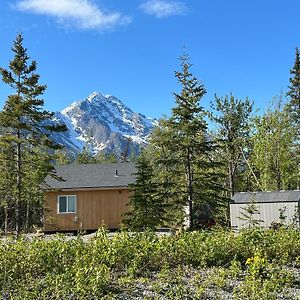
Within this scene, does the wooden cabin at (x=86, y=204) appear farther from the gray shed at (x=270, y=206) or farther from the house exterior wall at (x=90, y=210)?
the gray shed at (x=270, y=206)

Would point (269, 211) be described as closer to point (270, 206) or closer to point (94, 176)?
point (270, 206)

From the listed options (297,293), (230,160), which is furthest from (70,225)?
(297,293)

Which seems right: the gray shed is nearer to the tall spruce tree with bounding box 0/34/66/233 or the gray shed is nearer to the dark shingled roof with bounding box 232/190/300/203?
the dark shingled roof with bounding box 232/190/300/203

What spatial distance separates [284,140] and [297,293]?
25880mm

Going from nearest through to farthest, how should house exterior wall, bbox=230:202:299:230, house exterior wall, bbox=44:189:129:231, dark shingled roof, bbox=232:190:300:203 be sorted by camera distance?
1. house exterior wall, bbox=230:202:299:230
2. dark shingled roof, bbox=232:190:300:203
3. house exterior wall, bbox=44:189:129:231

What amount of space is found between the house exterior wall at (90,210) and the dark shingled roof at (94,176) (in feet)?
1.20

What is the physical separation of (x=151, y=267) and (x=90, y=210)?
52.8 feet

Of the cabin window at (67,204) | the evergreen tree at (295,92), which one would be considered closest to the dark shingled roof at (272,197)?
the cabin window at (67,204)

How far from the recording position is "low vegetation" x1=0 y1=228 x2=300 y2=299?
512 cm

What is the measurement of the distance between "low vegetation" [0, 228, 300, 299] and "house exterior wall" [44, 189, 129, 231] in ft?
48.4

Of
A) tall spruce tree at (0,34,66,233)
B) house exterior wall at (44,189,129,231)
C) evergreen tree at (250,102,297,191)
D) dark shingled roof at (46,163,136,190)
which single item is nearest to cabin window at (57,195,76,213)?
house exterior wall at (44,189,129,231)

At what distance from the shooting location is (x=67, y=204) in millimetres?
22500

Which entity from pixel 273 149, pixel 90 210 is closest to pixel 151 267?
pixel 90 210

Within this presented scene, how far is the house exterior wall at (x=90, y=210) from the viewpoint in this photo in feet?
72.9
